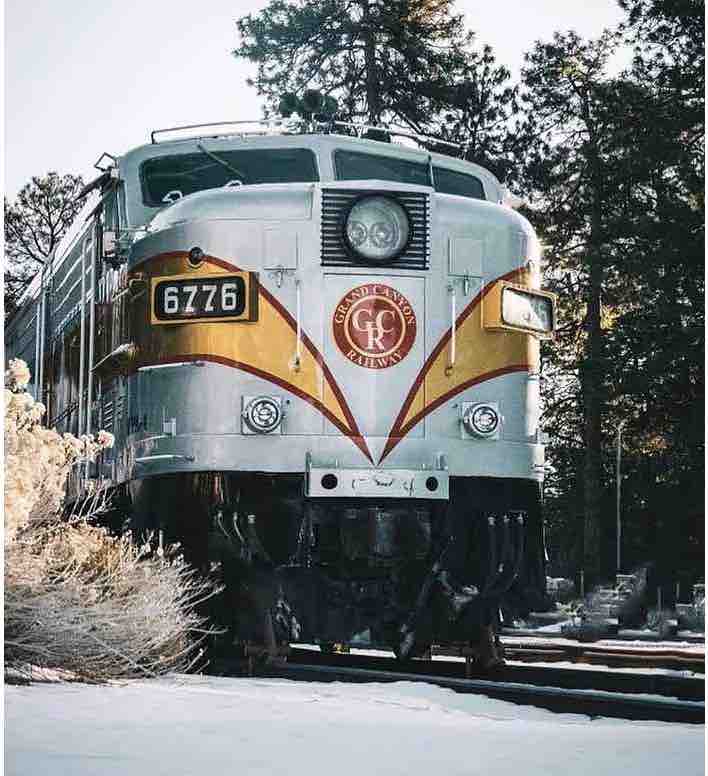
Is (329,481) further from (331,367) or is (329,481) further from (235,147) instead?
(235,147)

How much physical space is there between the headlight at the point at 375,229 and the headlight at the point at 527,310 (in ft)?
2.54

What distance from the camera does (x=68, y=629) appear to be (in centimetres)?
797

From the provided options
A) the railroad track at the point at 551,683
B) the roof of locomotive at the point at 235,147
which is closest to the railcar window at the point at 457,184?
the roof of locomotive at the point at 235,147

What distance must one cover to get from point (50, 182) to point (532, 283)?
3312 mm

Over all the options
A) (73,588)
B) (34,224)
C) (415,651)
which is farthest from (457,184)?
(73,588)

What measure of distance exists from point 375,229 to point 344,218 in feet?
0.63

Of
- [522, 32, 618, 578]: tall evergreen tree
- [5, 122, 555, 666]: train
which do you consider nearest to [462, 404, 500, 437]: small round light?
[5, 122, 555, 666]: train

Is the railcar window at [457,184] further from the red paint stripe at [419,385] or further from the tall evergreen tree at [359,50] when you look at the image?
the red paint stripe at [419,385]

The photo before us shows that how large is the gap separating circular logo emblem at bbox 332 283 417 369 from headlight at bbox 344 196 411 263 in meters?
0.20

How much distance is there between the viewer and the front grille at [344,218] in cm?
918

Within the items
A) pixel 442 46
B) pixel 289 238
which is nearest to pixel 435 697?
pixel 289 238

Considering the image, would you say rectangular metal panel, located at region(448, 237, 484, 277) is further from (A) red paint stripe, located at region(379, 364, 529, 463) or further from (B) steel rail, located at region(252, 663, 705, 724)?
(B) steel rail, located at region(252, 663, 705, 724)

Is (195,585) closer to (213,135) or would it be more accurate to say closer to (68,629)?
(68,629)

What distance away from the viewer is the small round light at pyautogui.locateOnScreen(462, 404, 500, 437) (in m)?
9.27
